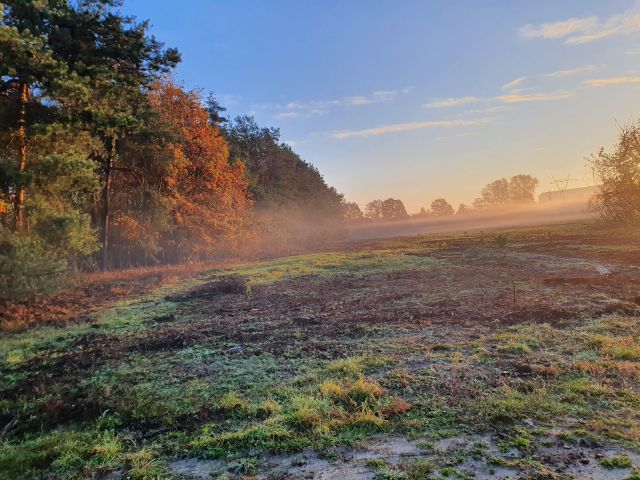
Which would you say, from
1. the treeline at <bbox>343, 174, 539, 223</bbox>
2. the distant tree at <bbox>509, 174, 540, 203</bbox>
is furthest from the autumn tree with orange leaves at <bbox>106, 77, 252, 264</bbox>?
the distant tree at <bbox>509, 174, 540, 203</bbox>

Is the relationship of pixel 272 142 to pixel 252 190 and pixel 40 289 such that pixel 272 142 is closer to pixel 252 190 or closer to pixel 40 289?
pixel 252 190

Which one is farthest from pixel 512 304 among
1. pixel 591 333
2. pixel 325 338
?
pixel 325 338

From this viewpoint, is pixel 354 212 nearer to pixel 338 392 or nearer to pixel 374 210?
pixel 374 210

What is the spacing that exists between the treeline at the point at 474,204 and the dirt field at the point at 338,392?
308 ft

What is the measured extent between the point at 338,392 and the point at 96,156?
2088 cm

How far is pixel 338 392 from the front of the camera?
14.2 ft

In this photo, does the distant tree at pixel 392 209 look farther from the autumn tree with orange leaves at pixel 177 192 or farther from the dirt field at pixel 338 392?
the dirt field at pixel 338 392

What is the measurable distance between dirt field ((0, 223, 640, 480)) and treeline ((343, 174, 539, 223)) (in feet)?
308

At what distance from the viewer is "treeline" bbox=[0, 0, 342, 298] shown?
1023 centimetres

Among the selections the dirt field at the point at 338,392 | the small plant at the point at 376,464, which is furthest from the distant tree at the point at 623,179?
the small plant at the point at 376,464

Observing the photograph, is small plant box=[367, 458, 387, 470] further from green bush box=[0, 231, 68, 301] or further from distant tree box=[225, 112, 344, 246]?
distant tree box=[225, 112, 344, 246]

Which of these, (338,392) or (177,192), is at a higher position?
(177,192)

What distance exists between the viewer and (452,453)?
10.3ft

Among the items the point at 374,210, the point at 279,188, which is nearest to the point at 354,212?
the point at 374,210
